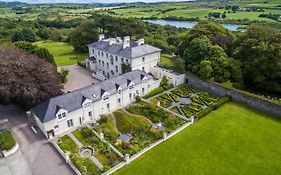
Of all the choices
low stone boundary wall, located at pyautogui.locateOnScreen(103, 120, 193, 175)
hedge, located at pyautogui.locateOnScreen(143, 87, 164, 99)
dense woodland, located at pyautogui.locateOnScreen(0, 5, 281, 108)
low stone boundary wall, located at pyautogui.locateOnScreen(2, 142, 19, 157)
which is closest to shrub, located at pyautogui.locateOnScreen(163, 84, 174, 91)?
hedge, located at pyautogui.locateOnScreen(143, 87, 164, 99)

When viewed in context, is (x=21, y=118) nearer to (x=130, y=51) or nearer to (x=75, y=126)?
(x=75, y=126)

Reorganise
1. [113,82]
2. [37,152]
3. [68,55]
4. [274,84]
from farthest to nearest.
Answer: [68,55], [274,84], [113,82], [37,152]

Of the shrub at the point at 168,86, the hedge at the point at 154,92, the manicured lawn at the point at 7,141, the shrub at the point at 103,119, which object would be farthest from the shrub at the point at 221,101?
the manicured lawn at the point at 7,141

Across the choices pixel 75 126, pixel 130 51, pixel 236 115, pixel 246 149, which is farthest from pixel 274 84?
pixel 75 126

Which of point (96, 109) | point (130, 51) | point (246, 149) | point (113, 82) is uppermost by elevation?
point (130, 51)

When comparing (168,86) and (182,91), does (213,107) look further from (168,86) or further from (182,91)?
(168,86)

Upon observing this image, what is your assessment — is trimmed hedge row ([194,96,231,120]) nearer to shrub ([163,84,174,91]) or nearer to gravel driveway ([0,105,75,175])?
shrub ([163,84,174,91])
